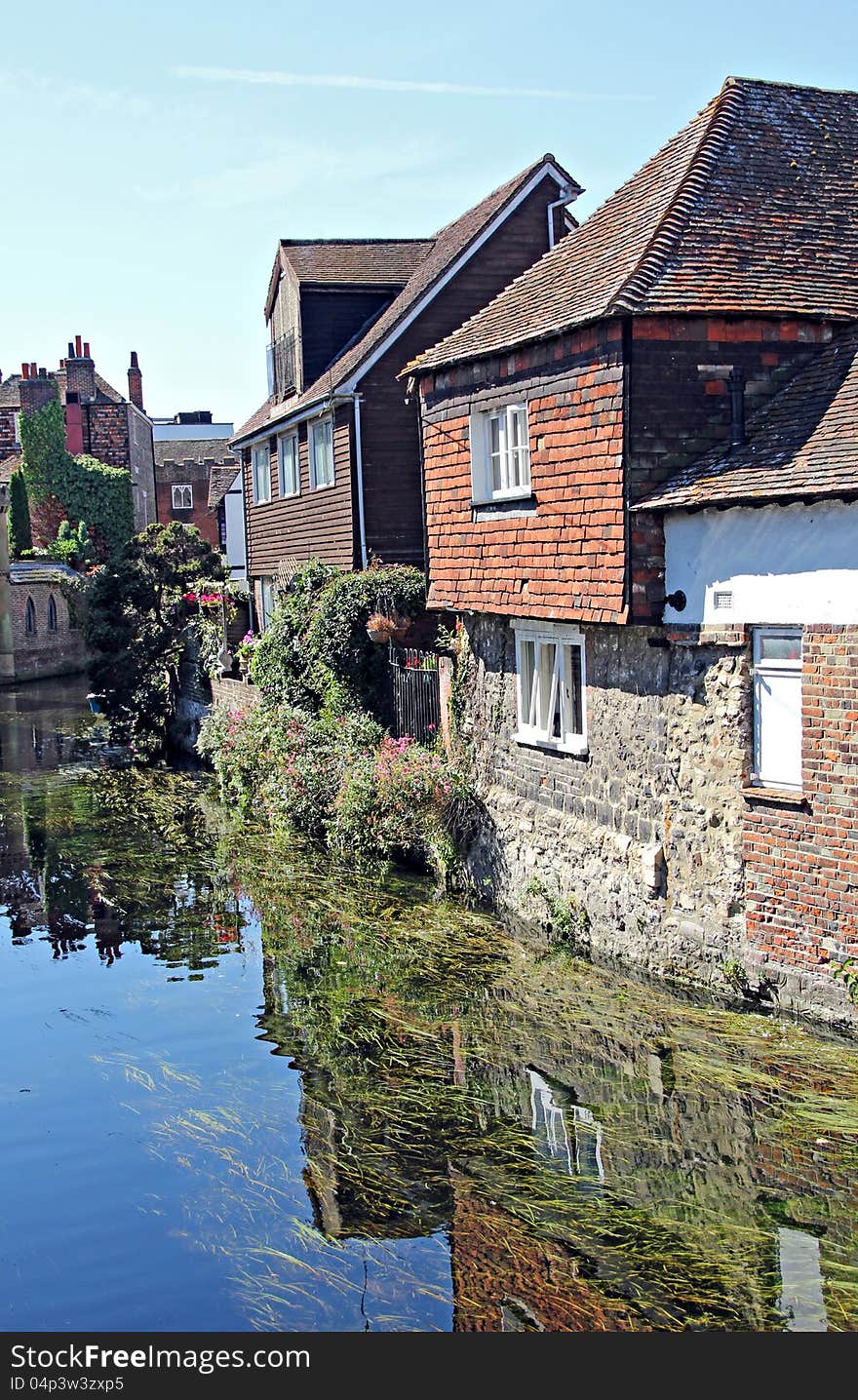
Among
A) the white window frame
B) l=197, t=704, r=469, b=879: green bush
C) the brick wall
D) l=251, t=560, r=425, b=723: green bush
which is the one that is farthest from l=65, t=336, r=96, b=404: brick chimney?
l=251, t=560, r=425, b=723: green bush

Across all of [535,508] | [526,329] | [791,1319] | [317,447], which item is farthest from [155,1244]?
[317,447]

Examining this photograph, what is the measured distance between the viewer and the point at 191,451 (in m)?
87.5

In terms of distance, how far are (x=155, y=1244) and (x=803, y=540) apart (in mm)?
7711

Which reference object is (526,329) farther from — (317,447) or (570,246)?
(317,447)

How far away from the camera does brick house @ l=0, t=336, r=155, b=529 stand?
2645 inches

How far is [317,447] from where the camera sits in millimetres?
28297

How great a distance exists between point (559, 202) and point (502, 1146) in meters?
21.7

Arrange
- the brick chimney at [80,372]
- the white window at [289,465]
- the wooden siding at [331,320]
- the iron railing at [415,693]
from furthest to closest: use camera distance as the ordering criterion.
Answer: the brick chimney at [80,372]
the white window at [289,465]
the wooden siding at [331,320]
the iron railing at [415,693]

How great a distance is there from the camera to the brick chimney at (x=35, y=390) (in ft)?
212

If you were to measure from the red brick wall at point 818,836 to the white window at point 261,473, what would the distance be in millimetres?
22967

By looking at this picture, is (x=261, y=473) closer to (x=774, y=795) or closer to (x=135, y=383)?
(x=774, y=795)

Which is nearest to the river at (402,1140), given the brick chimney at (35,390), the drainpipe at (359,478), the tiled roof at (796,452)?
the tiled roof at (796,452)

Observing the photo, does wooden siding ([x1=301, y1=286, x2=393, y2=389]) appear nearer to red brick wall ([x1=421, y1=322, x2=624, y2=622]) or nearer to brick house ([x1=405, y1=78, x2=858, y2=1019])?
red brick wall ([x1=421, y1=322, x2=624, y2=622])

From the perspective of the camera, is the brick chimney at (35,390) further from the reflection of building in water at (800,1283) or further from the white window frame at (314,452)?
the reflection of building in water at (800,1283)
